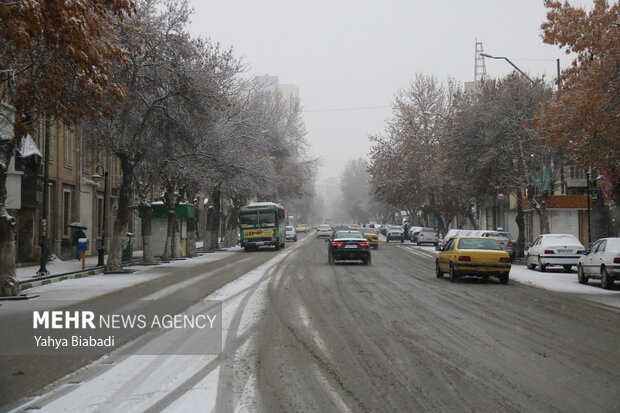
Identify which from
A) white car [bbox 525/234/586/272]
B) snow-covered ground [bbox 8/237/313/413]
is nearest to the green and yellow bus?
white car [bbox 525/234/586/272]

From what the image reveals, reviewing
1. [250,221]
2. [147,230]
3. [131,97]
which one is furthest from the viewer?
[250,221]

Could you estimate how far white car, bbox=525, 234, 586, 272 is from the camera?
89.4 ft

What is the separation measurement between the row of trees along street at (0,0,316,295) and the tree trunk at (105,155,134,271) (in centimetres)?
4

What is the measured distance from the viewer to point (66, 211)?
3775cm

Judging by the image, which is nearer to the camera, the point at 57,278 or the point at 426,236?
the point at 57,278

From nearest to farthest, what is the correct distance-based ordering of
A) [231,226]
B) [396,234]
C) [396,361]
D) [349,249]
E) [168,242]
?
1. [396,361]
2. [349,249]
3. [168,242]
4. [231,226]
5. [396,234]

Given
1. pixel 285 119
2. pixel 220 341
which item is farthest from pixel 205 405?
pixel 285 119

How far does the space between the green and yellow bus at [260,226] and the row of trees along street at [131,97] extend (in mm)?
2275

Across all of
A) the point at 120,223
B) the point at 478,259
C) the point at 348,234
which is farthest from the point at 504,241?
the point at 120,223

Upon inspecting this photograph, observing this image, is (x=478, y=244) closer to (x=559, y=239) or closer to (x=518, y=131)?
(x=559, y=239)

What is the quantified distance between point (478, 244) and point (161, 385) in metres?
15.9

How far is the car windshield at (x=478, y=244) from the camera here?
21.9 m

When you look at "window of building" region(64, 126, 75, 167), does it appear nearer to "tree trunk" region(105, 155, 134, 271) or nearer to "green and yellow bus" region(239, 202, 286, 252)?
"tree trunk" region(105, 155, 134, 271)

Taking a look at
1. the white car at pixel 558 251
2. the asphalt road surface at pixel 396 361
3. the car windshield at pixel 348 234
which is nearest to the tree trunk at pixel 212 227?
the car windshield at pixel 348 234
